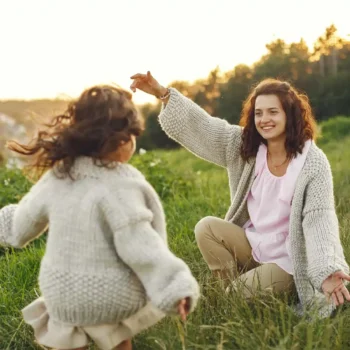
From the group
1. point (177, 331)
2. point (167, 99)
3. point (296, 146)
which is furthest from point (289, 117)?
point (177, 331)

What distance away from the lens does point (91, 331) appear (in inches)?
93.6

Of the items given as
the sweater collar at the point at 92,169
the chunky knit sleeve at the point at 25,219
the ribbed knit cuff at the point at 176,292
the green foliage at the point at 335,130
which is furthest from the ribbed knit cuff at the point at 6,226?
the green foliage at the point at 335,130

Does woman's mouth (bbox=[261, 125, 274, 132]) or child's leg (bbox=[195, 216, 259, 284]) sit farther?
child's leg (bbox=[195, 216, 259, 284])

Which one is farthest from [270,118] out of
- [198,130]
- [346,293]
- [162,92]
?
[346,293]

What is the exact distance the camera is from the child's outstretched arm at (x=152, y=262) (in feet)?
7.20

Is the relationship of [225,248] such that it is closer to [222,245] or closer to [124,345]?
[222,245]

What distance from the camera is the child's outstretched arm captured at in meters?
2.20

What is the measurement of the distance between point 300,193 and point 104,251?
1271 mm

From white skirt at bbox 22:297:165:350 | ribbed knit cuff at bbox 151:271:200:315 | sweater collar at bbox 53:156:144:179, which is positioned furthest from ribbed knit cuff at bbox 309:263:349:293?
sweater collar at bbox 53:156:144:179

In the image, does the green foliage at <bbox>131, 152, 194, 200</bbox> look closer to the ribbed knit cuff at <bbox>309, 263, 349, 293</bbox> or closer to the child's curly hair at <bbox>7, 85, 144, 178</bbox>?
the ribbed knit cuff at <bbox>309, 263, 349, 293</bbox>

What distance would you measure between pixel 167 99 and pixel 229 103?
10.4 metres

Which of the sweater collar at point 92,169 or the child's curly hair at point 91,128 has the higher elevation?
the child's curly hair at point 91,128

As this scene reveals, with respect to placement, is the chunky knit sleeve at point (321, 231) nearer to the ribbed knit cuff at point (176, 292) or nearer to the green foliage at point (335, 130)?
the ribbed knit cuff at point (176, 292)

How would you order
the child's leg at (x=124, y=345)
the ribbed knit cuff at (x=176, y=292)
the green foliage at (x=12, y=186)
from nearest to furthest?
the ribbed knit cuff at (x=176, y=292) < the child's leg at (x=124, y=345) < the green foliage at (x=12, y=186)
